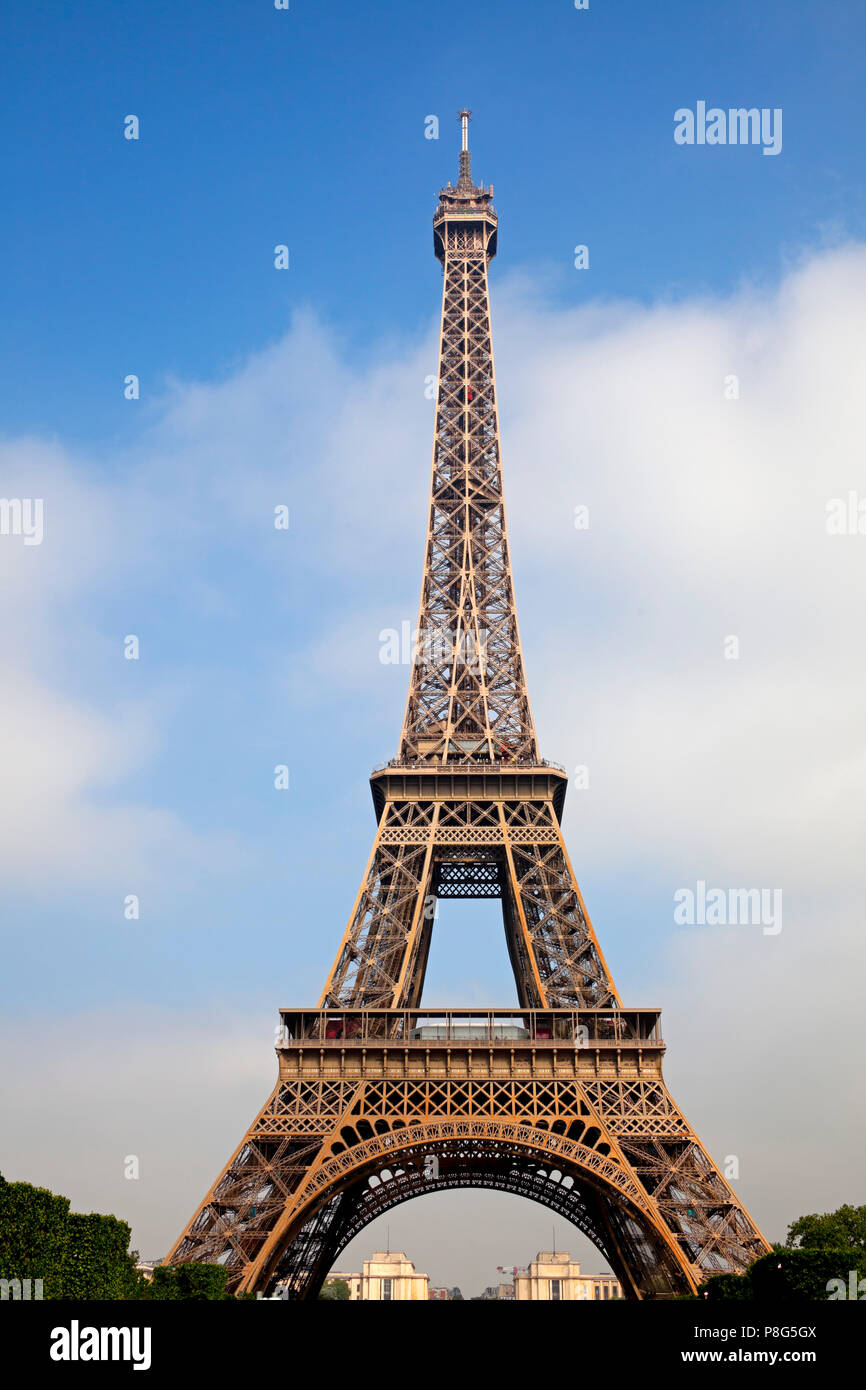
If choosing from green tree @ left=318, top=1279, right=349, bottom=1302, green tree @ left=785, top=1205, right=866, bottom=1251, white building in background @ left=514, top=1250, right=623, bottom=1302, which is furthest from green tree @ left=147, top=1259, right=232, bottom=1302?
green tree @ left=318, top=1279, right=349, bottom=1302

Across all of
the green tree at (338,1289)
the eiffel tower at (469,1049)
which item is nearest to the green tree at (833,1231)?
the eiffel tower at (469,1049)

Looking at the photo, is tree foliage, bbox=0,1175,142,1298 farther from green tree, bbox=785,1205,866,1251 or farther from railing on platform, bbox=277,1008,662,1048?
green tree, bbox=785,1205,866,1251

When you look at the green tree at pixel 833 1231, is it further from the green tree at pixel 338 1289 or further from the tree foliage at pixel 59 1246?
the green tree at pixel 338 1289
